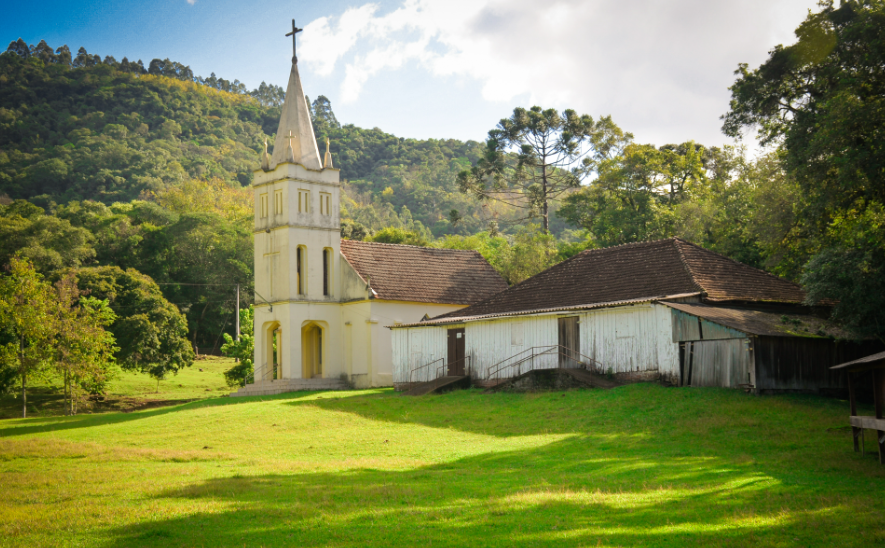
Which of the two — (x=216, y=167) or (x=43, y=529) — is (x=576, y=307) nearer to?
(x=43, y=529)

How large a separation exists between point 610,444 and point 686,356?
8.15 meters

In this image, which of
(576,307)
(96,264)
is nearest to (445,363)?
(576,307)

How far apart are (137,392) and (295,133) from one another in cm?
2026

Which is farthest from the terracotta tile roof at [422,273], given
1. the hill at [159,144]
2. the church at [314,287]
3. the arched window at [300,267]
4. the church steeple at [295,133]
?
the hill at [159,144]

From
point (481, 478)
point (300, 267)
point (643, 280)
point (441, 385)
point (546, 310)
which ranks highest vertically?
point (300, 267)

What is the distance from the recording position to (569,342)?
96.6 ft

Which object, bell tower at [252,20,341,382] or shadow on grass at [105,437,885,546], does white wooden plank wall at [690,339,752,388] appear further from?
bell tower at [252,20,341,382]

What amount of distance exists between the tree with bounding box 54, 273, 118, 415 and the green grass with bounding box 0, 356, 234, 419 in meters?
2.11

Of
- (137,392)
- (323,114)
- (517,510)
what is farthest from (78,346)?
(323,114)

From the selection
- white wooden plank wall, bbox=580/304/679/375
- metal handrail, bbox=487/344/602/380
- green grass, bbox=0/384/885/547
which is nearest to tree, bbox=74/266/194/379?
green grass, bbox=0/384/885/547

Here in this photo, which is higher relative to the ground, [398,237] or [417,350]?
[398,237]

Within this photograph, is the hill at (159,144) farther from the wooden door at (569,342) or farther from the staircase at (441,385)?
the wooden door at (569,342)

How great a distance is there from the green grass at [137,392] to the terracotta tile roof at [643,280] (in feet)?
71.6

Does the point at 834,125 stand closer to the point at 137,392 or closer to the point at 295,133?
the point at 295,133
